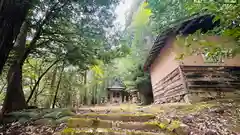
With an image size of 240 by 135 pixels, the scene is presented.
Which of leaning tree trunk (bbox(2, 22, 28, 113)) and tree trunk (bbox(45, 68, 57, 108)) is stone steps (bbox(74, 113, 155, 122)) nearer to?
leaning tree trunk (bbox(2, 22, 28, 113))

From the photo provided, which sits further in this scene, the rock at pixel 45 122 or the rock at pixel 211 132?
the rock at pixel 45 122

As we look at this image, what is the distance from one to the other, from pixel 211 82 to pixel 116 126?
12.6ft

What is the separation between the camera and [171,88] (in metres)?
6.28

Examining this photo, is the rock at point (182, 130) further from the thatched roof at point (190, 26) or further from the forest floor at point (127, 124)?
the thatched roof at point (190, 26)

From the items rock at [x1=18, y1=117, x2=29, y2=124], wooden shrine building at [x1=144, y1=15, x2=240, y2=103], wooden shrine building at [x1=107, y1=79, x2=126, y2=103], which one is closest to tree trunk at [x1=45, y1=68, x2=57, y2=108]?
rock at [x1=18, y1=117, x2=29, y2=124]

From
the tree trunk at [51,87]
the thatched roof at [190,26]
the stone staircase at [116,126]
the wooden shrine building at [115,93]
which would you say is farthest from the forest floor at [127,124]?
the wooden shrine building at [115,93]

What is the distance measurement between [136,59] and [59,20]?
212 inches

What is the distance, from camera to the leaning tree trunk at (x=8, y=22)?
10.3 ft

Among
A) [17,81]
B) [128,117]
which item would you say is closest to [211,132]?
[128,117]

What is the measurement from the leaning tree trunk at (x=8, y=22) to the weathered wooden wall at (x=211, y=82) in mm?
4919

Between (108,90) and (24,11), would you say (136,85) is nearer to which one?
(24,11)

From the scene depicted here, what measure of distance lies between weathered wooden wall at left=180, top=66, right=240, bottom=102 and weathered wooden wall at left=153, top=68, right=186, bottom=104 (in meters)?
0.28

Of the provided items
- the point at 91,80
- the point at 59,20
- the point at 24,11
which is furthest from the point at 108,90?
the point at 24,11

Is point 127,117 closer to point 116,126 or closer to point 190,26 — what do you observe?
point 116,126
